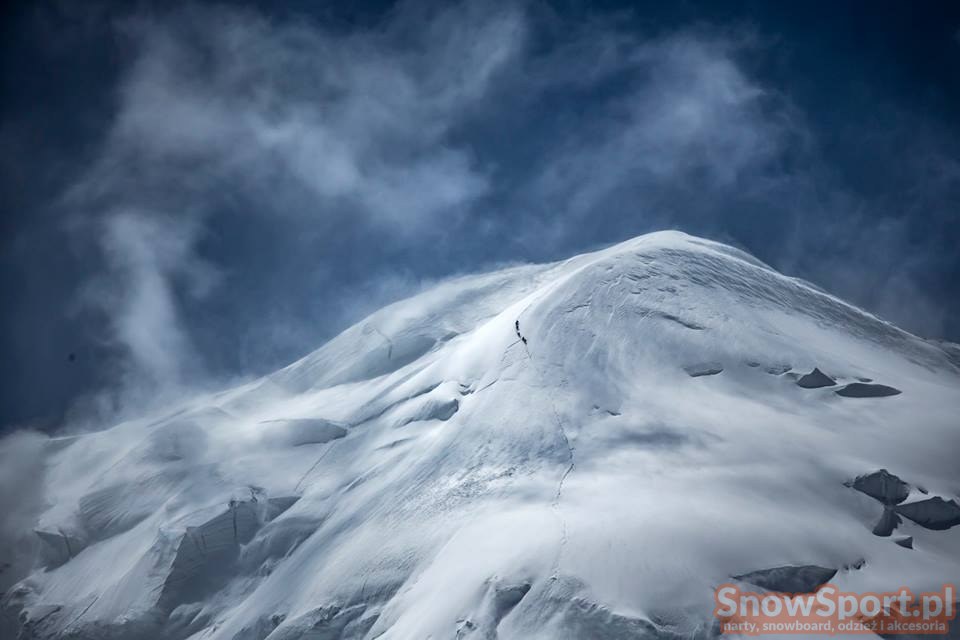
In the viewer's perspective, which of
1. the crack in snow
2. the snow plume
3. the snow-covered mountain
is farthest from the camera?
the snow plume

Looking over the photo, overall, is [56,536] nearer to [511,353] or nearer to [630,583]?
[511,353]

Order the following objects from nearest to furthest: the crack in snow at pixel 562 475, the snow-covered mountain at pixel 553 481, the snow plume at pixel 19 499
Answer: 1. the snow-covered mountain at pixel 553 481
2. the crack in snow at pixel 562 475
3. the snow plume at pixel 19 499

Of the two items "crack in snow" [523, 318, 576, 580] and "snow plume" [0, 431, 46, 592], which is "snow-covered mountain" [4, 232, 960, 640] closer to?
"crack in snow" [523, 318, 576, 580]

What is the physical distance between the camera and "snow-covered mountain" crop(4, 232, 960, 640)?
3612cm

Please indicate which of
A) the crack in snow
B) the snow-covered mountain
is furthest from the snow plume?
the crack in snow

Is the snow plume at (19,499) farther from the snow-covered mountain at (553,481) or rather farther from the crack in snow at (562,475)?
the crack in snow at (562,475)

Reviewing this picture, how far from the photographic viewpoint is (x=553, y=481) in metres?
45.2

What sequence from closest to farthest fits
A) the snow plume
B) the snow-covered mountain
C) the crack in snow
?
1. the snow-covered mountain
2. the crack in snow
3. the snow plume

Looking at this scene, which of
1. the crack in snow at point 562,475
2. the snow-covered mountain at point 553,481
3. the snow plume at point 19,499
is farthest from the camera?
the snow plume at point 19,499

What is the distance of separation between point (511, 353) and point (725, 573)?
1191 inches

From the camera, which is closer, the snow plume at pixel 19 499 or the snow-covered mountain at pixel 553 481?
Result: the snow-covered mountain at pixel 553 481

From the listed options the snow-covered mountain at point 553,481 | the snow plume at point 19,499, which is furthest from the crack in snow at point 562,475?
the snow plume at point 19,499

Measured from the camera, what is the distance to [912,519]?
39125 mm

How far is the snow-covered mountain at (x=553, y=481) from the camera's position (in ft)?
119
